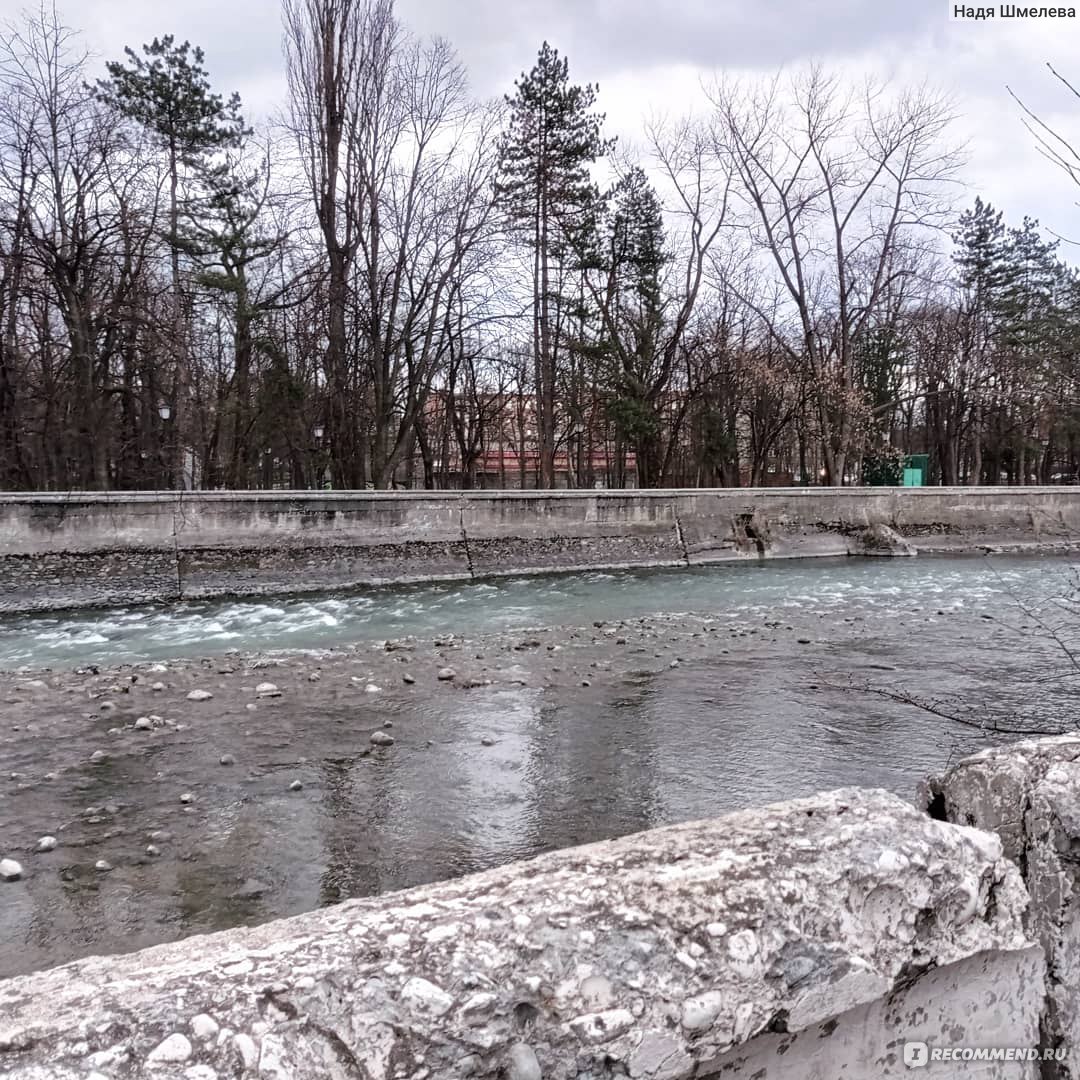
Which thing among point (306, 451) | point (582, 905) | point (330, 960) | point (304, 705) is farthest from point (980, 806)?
point (306, 451)

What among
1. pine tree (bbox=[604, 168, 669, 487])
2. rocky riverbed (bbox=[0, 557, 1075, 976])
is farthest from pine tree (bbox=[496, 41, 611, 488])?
rocky riverbed (bbox=[0, 557, 1075, 976])

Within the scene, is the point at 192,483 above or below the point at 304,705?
above

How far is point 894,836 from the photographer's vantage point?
3.84 feet

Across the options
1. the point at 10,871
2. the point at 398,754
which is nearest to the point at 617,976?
the point at 10,871

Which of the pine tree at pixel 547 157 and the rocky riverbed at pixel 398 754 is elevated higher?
the pine tree at pixel 547 157

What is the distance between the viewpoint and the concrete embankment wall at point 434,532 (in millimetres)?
11398

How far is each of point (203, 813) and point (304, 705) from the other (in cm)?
198

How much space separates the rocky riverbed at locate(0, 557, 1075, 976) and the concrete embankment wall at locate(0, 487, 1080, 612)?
479cm

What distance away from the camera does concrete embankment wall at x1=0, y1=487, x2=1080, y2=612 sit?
37.4 feet

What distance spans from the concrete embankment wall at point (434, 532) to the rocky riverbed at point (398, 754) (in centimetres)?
479

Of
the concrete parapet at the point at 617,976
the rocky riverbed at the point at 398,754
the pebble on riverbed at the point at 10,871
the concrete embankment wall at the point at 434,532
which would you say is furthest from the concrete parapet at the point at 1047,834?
the concrete embankment wall at the point at 434,532

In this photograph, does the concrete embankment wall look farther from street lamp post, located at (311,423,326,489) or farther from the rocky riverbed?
street lamp post, located at (311,423,326,489)

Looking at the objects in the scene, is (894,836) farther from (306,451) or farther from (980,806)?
(306,451)

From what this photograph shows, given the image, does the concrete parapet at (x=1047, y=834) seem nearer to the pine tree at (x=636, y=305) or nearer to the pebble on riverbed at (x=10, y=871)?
the pebble on riverbed at (x=10, y=871)
